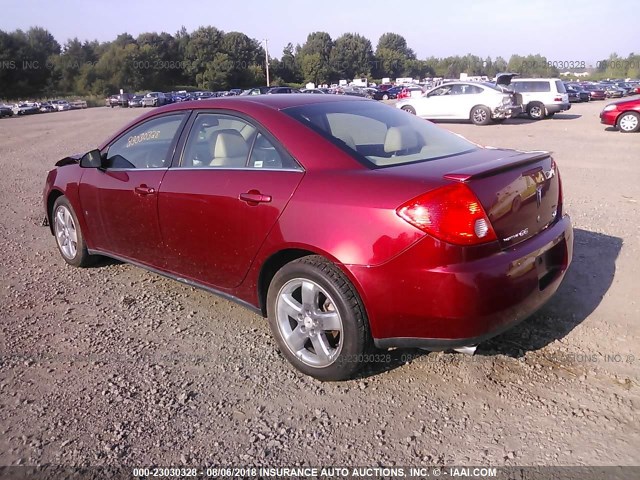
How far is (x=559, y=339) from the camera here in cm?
341

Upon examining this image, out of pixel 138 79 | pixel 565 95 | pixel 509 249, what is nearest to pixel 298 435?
pixel 509 249

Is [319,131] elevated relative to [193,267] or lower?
elevated

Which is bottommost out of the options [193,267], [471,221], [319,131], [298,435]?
[298,435]

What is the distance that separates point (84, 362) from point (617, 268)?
4.17 m

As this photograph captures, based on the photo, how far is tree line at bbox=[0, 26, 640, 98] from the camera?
244ft

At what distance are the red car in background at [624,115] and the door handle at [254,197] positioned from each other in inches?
665

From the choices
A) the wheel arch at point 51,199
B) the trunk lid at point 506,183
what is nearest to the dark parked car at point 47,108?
the wheel arch at point 51,199

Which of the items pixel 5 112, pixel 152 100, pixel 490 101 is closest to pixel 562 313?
pixel 490 101

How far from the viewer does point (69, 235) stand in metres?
5.00

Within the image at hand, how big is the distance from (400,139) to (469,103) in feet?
59.2

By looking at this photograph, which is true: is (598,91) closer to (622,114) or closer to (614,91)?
(614,91)

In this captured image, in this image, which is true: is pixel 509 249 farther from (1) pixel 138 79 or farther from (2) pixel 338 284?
(1) pixel 138 79

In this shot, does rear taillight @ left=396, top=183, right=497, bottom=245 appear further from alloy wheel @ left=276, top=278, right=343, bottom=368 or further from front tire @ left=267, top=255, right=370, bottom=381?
alloy wheel @ left=276, top=278, right=343, bottom=368

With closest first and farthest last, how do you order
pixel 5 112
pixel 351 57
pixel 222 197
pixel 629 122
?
1. pixel 222 197
2. pixel 629 122
3. pixel 5 112
4. pixel 351 57
